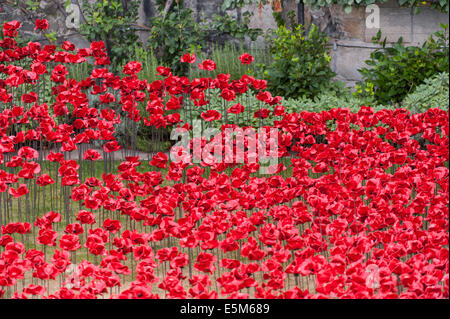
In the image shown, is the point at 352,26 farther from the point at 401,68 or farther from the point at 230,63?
the point at 230,63

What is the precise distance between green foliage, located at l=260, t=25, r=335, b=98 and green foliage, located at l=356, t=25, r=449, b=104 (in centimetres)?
55

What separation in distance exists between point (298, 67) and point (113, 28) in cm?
275

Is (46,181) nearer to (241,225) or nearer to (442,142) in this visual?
(241,225)

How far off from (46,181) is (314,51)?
5.06 metres

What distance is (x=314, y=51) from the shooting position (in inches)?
356

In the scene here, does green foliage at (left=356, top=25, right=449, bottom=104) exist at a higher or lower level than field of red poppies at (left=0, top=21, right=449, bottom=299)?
higher

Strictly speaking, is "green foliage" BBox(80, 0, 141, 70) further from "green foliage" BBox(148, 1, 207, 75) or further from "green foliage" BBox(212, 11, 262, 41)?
"green foliage" BBox(212, 11, 262, 41)

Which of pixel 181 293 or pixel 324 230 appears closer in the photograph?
pixel 181 293

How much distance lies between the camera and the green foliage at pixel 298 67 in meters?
8.58

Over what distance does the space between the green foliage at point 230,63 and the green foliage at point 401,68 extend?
1526 millimetres

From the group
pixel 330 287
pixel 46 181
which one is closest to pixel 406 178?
pixel 330 287

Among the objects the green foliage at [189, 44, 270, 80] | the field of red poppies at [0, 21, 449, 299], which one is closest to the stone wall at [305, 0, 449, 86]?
the green foliage at [189, 44, 270, 80]

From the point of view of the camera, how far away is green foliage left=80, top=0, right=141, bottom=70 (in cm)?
930

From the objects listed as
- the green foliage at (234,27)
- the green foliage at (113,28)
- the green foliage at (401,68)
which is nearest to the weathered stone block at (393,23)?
the green foliage at (401,68)
